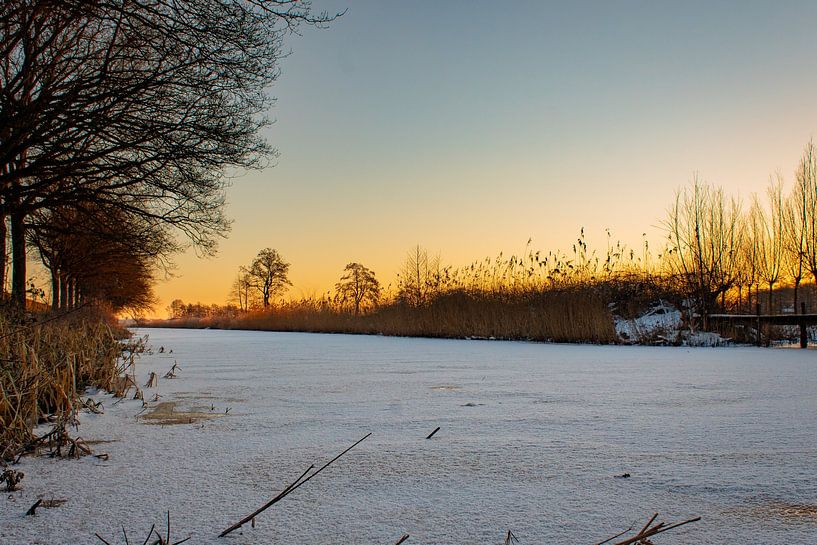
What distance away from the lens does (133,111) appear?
6.09 meters

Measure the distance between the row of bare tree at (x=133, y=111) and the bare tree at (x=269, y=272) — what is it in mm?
30150

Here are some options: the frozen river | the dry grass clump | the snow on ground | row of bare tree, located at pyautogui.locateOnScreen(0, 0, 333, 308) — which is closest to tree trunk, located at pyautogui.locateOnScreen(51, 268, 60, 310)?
row of bare tree, located at pyautogui.locateOnScreen(0, 0, 333, 308)

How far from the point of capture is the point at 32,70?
5.72m

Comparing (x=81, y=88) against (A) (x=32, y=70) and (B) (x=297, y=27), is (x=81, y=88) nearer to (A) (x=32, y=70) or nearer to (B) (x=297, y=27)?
(A) (x=32, y=70)

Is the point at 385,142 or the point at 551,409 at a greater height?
the point at 385,142

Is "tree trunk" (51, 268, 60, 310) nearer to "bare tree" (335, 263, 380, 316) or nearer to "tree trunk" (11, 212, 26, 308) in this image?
"tree trunk" (11, 212, 26, 308)

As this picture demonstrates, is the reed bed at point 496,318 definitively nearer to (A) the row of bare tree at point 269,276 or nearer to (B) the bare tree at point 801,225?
(B) the bare tree at point 801,225

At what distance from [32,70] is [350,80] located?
5023mm

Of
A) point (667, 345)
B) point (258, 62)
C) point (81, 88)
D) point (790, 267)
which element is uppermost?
point (258, 62)

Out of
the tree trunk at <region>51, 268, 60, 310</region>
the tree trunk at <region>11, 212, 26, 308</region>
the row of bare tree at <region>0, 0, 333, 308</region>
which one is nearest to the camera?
the row of bare tree at <region>0, 0, 333, 308</region>

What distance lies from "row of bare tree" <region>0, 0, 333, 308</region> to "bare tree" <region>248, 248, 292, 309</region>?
30.2m

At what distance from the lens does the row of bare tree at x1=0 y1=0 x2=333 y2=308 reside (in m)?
5.15

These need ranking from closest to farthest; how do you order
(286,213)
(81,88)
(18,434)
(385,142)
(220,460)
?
(220,460) → (18,434) → (81,88) → (385,142) → (286,213)

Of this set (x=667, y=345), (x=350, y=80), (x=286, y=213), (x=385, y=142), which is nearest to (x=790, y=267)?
(x=667, y=345)
